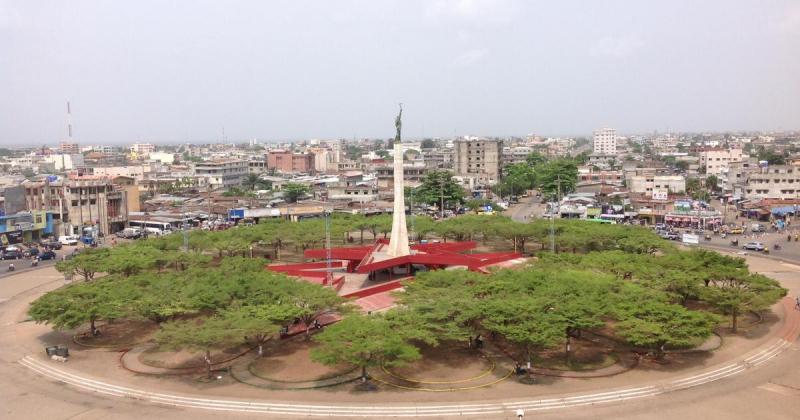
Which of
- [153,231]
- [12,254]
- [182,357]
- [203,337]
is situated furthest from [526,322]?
[153,231]

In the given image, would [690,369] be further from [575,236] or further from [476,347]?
[575,236]

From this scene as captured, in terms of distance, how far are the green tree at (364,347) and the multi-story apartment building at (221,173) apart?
114m

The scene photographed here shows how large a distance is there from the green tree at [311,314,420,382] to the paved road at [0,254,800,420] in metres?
4.30

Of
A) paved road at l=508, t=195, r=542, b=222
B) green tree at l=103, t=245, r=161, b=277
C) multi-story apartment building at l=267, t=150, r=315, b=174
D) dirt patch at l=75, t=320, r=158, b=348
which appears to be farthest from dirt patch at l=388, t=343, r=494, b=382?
multi-story apartment building at l=267, t=150, r=315, b=174

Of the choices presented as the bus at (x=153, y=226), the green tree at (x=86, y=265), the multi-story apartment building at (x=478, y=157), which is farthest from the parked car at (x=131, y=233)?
the multi-story apartment building at (x=478, y=157)

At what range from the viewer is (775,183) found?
9794 centimetres

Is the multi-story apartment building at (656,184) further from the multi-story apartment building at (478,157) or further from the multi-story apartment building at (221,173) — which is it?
the multi-story apartment building at (221,173)

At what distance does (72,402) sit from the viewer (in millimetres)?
29203

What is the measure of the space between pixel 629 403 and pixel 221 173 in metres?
126

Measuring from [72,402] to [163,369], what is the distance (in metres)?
4.92

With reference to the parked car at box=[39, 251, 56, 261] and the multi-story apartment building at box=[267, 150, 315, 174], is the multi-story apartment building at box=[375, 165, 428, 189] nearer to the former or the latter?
the multi-story apartment building at box=[267, 150, 315, 174]

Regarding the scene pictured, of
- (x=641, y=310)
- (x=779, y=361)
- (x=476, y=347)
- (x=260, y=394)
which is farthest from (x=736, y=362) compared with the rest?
(x=260, y=394)

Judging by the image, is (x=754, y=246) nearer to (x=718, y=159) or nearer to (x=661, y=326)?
(x=661, y=326)

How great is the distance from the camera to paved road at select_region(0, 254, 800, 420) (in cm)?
2709
